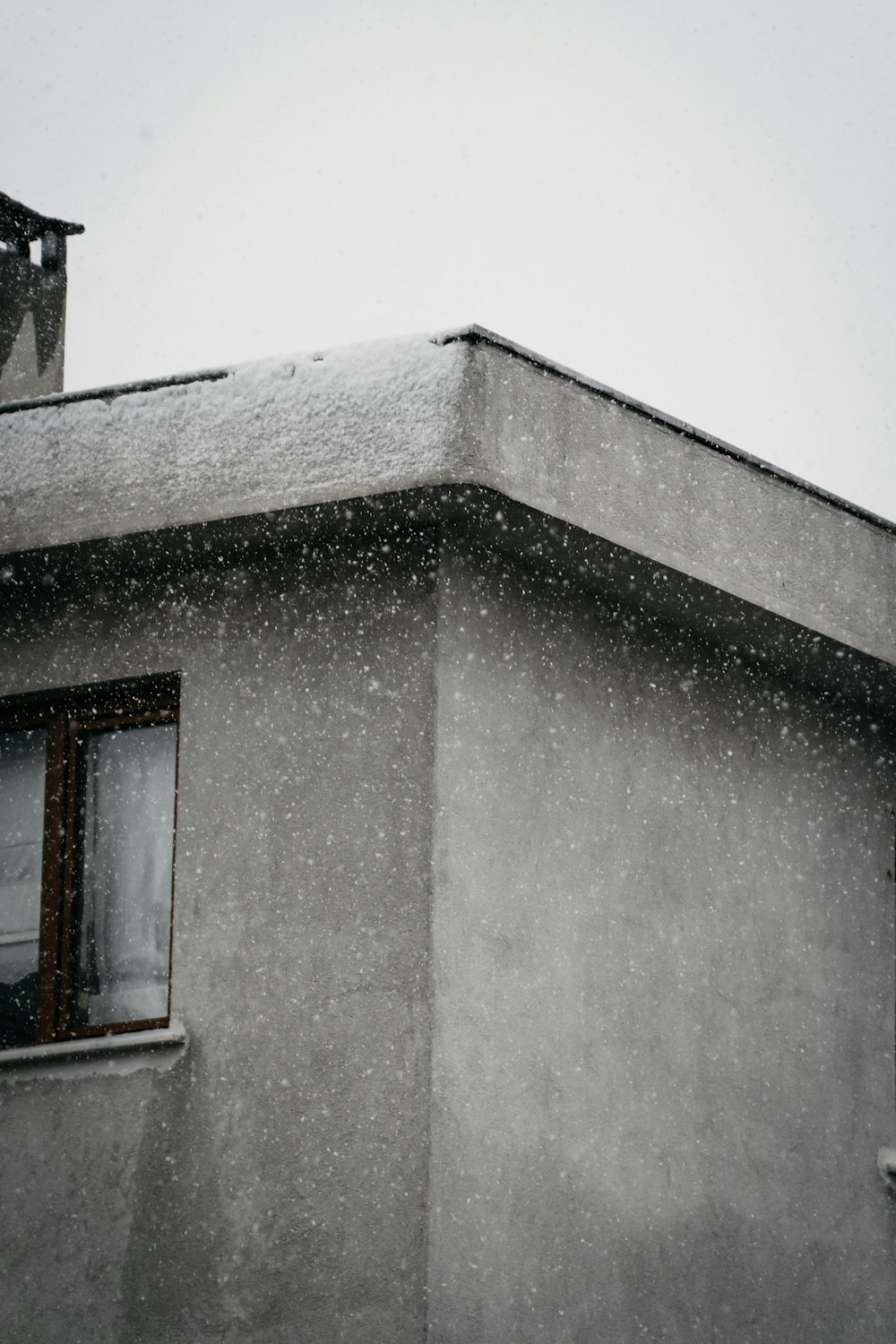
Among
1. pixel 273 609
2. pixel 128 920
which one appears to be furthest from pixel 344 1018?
pixel 273 609

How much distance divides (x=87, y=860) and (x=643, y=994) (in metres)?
2.16

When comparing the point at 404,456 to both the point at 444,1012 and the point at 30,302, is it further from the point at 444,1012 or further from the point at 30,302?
the point at 30,302


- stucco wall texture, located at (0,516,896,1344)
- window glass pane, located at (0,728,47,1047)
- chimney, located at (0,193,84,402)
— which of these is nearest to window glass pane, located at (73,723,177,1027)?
window glass pane, located at (0,728,47,1047)

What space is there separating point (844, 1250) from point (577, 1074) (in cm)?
162

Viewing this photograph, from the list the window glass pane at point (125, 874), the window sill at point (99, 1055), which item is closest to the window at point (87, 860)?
the window glass pane at point (125, 874)

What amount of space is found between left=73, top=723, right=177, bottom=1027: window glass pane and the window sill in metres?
0.21

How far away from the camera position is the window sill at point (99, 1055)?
5.41 m

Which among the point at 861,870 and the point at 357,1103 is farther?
the point at 861,870

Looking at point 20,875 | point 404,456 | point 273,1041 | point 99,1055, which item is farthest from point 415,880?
point 20,875

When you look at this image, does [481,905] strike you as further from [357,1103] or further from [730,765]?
[730,765]

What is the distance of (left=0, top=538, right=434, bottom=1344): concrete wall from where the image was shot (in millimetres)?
5004

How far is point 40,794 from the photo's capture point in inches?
244

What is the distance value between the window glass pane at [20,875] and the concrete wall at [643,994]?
1759mm

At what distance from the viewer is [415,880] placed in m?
5.24
